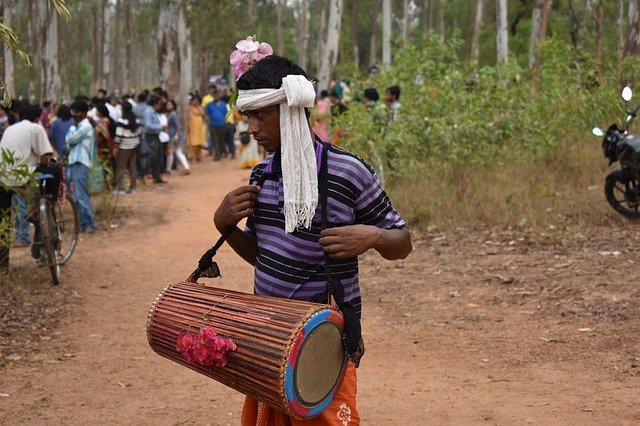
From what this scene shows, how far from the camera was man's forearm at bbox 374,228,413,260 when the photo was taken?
3123 millimetres

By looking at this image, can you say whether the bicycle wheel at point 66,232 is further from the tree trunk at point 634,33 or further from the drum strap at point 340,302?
the tree trunk at point 634,33

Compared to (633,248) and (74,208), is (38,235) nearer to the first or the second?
(74,208)

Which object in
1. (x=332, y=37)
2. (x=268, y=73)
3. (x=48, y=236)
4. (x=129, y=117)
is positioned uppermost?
(x=268, y=73)

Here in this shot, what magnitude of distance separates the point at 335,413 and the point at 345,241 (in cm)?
58

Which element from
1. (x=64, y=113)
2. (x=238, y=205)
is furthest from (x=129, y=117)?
(x=238, y=205)

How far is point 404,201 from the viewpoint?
11.0 metres

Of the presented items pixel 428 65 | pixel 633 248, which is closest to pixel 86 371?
pixel 633 248

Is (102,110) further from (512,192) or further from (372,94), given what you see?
(512,192)

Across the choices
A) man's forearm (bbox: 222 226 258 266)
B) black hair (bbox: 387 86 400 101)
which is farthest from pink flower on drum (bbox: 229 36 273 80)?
black hair (bbox: 387 86 400 101)

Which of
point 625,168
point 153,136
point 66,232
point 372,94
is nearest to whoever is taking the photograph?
point 625,168

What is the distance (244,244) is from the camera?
342 cm

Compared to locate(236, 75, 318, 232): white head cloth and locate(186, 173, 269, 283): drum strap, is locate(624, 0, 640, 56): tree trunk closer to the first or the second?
locate(186, 173, 269, 283): drum strap

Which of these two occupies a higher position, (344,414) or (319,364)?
(319,364)

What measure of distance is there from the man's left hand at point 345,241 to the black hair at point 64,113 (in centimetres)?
1003
